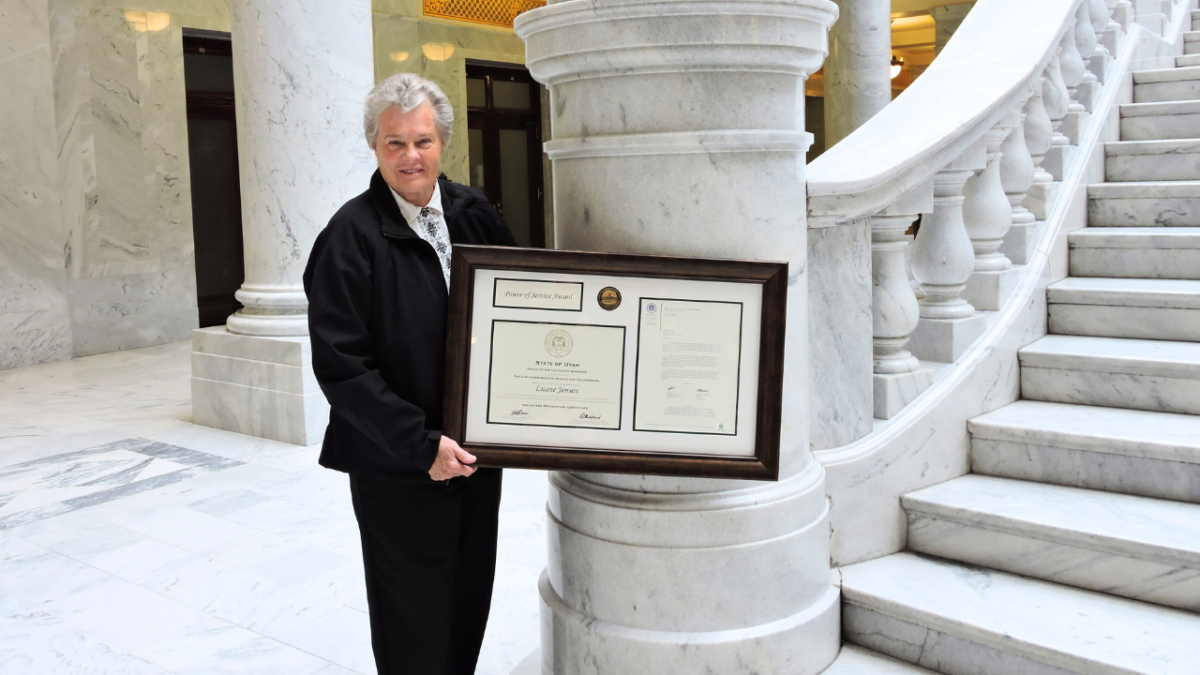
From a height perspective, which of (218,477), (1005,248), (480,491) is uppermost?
(1005,248)

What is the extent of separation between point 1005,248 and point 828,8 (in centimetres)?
174

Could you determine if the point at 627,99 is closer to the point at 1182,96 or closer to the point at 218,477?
the point at 218,477

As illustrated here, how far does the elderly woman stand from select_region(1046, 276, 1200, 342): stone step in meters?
2.26

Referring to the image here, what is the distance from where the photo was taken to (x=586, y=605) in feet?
7.81

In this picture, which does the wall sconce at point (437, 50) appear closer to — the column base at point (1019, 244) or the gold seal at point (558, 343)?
the column base at point (1019, 244)

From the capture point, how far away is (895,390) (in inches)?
113

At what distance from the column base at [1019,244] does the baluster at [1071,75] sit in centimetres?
80

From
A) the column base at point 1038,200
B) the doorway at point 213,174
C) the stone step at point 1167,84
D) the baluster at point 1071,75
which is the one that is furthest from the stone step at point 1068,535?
the doorway at point 213,174

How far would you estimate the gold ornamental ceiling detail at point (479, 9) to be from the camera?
12.9 metres

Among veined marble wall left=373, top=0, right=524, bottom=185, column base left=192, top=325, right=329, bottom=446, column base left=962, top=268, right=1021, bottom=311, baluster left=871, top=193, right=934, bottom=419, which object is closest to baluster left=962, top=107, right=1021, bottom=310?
column base left=962, top=268, right=1021, bottom=311

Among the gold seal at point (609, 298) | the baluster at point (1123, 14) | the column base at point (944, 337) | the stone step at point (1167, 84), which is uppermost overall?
the baluster at point (1123, 14)

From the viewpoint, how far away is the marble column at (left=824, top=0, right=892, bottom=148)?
8930 mm

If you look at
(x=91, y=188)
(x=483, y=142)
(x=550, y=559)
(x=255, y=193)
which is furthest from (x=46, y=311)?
(x=550, y=559)

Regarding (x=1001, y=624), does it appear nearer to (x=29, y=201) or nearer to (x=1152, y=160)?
(x=1152, y=160)
